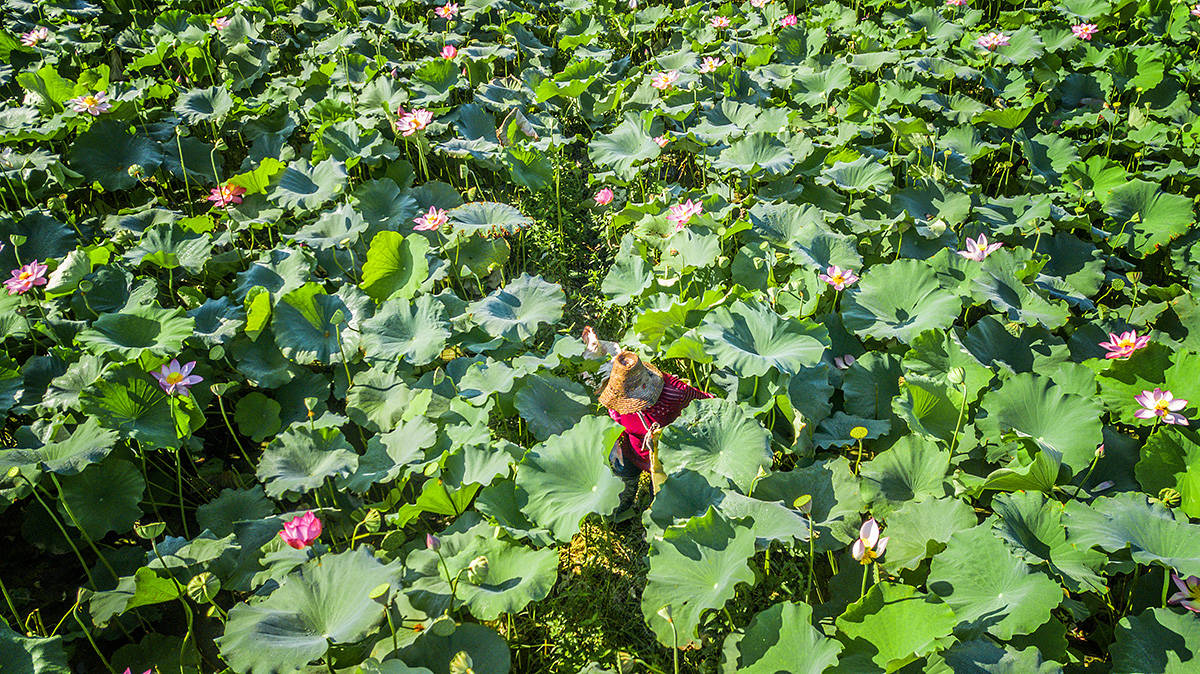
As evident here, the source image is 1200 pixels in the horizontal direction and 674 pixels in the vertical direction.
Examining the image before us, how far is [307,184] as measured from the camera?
296 centimetres

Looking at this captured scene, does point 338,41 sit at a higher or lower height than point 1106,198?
higher

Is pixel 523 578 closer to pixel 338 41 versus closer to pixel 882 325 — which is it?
pixel 882 325

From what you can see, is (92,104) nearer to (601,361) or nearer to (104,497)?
(104,497)

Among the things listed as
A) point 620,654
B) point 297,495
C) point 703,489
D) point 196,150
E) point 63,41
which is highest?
point 63,41

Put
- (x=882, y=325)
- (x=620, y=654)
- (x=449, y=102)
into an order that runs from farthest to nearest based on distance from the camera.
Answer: (x=449, y=102) < (x=882, y=325) < (x=620, y=654)

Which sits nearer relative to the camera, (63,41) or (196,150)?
(196,150)

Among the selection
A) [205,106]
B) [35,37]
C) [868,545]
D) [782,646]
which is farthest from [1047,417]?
[35,37]

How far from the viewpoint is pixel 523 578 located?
165cm

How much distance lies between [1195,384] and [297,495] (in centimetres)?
236

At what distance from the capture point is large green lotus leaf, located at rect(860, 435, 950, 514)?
71.8 inches

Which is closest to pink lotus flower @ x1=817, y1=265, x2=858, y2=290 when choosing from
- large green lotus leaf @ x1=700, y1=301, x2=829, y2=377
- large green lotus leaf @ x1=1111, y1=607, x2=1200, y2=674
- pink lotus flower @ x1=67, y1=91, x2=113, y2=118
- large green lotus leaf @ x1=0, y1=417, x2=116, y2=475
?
large green lotus leaf @ x1=700, y1=301, x2=829, y2=377

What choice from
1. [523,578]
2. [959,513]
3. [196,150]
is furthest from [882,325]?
[196,150]

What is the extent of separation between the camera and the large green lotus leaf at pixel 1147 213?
8.90ft

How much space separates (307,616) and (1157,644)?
5.56 feet
